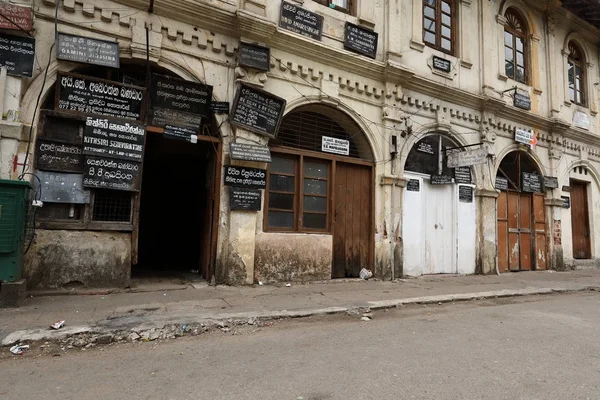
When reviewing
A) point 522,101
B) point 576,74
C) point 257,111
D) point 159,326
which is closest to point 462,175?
point 522,101

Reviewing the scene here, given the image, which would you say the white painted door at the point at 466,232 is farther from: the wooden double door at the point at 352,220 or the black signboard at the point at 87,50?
the black signboard at the point at 87,50

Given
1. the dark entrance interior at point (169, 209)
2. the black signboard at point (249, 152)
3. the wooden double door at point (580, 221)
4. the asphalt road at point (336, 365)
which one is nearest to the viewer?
the asphalt road at point (336, 365)

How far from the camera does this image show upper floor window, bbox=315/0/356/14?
28.6 feet

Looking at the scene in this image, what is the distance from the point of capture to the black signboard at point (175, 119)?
6.93 m

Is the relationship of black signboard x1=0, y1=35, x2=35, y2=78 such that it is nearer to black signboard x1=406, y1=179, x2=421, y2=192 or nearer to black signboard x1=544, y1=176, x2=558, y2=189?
black signboard x1=406, y1=179, x2=421, y2=192

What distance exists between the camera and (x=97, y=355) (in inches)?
154

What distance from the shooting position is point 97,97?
6.41 meters

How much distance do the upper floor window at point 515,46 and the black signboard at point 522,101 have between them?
0.63m

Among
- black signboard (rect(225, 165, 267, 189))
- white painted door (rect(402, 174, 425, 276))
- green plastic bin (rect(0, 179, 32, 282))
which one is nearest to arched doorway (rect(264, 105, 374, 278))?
black signboard (rect(225, 165, 267, 189))

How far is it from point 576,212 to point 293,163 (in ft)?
39.3

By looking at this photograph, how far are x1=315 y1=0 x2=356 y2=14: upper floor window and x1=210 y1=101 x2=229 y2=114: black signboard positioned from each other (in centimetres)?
352

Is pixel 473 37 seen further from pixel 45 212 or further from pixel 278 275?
pixel 45 212

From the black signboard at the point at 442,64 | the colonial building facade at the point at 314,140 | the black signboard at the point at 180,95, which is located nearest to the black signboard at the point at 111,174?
the colonial building facade at the point at 314,140

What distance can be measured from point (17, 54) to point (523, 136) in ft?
42.7
